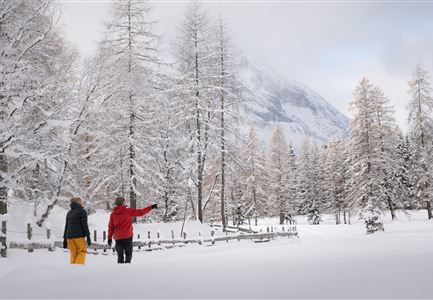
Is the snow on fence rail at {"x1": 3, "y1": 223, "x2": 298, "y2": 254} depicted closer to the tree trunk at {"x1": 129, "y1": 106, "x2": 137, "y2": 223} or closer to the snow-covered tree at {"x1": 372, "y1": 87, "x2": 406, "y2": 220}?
the tree trunk at {"x1": 129, "y1": 106, "x2": 137, "y2": 223}

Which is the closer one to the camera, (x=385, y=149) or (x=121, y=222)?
(x=121, y=222)

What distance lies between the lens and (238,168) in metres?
31.3

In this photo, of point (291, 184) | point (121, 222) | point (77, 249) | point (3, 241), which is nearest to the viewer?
point (121, 222)

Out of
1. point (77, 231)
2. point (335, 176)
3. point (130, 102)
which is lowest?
point (77, 231)

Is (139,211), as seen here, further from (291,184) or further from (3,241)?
(291,184)

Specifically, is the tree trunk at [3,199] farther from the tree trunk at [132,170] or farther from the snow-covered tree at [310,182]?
the snow-covered tree at [310,182]

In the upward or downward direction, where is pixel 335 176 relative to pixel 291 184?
upward

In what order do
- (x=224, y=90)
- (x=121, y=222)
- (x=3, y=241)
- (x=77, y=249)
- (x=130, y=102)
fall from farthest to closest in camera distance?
(x=224, y=90)
(x=130, y=102)
(x=3, y=241)
(x=77, y=249)
(x=121, y=222)

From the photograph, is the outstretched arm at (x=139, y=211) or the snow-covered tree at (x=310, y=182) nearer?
the outstretched arm at (x=139, y=211)

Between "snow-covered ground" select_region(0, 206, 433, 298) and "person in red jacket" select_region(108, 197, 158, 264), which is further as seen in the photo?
"person in red jacket" select_region(108, 197, 158, 264)

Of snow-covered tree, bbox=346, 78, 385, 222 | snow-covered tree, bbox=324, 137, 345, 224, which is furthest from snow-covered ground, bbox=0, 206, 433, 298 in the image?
snow-covered tree, bbox=324, 137, 345, 224

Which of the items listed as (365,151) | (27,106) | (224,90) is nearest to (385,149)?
(365,151)

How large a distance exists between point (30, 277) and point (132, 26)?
2166cm

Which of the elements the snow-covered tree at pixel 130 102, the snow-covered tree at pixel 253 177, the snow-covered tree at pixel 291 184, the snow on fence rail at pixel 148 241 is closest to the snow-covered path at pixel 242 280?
the snow on fence rail at pixel 148 241
